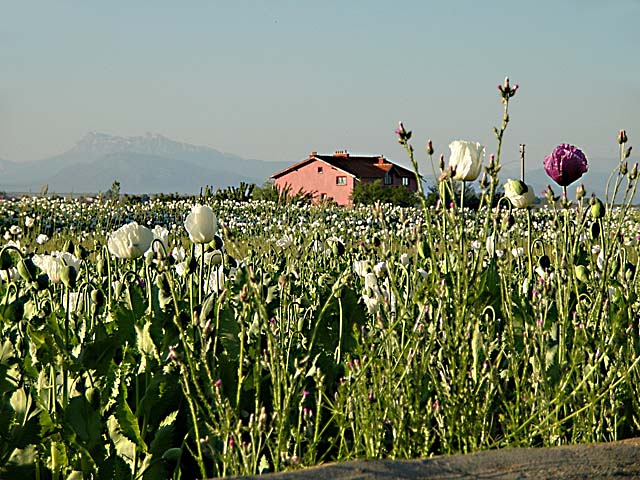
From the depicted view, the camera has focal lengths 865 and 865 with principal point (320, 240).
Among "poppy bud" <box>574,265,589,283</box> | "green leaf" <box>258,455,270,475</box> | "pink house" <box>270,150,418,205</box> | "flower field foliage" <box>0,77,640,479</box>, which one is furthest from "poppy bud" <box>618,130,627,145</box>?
"pink house" <box>270,150,418,205</box>

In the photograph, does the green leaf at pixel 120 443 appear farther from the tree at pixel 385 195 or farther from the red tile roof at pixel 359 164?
the red tile roof at pixel 359 164

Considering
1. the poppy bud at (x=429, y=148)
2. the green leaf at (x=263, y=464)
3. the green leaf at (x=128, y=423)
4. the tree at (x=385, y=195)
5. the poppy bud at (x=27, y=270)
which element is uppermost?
the tree at (x=385, y=195)

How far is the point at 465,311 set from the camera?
8.09 ft

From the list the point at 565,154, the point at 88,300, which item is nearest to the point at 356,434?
the point at 565,154

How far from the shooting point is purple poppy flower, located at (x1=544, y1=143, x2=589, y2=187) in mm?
3268

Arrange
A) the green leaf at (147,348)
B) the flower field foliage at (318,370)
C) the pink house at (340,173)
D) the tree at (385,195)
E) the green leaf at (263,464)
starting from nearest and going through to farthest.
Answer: the flower field foliage at (318,370) < the green leaf at (263,464) < the green leaf at (147,348) < the tree at (385,195) < the pink house at (340,173)

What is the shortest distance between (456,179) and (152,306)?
1.14 m

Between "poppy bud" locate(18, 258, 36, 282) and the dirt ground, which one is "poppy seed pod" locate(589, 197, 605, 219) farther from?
"poppy bud" locate(18, 258, 36, 282)

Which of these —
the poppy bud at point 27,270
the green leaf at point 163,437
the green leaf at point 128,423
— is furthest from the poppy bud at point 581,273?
the poppy bud at point 27,270

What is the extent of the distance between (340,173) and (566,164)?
54.2 metres

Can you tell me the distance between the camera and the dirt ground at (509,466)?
1919mm

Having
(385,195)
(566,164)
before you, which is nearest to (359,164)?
(385,195)

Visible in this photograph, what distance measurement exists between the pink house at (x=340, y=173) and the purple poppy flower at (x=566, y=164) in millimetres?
52137

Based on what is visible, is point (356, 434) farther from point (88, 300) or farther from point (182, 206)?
point (182, 206)
